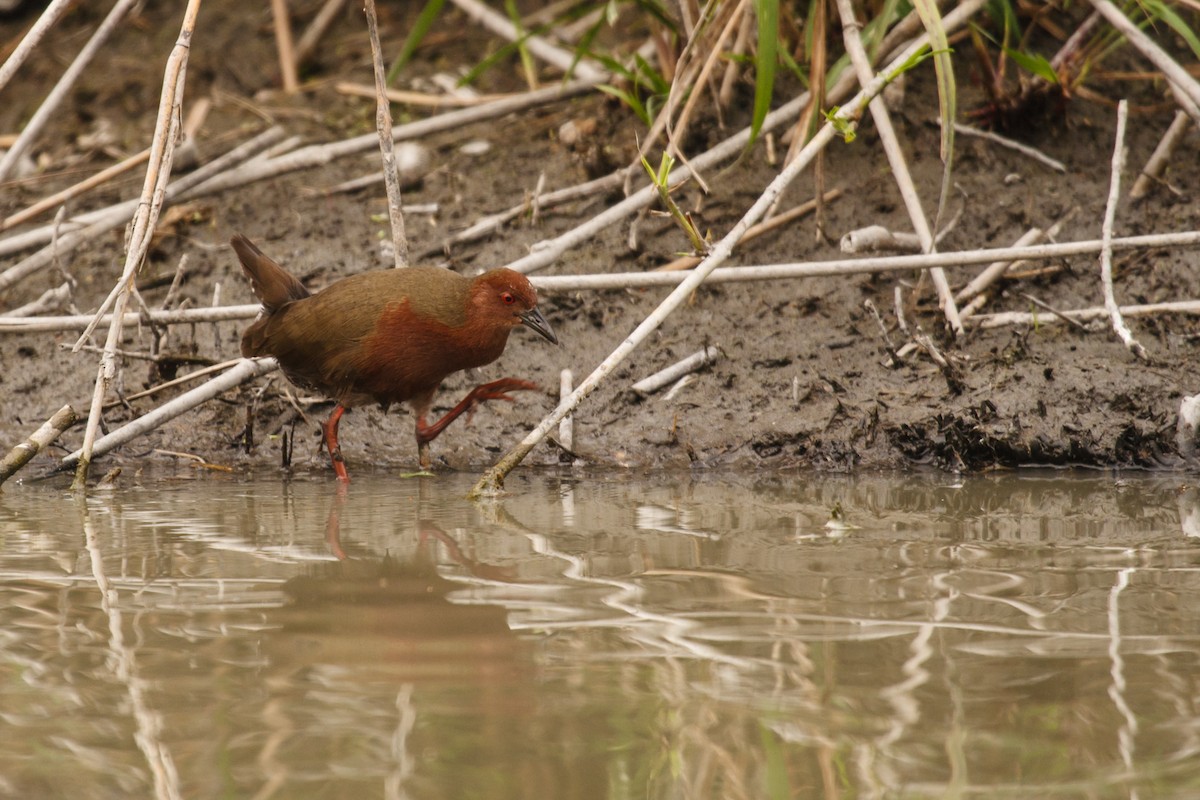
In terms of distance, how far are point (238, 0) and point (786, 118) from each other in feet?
13.0

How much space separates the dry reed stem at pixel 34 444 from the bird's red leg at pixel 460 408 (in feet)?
3.79

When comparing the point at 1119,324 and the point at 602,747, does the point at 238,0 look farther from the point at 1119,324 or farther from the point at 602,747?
the point at 602,747

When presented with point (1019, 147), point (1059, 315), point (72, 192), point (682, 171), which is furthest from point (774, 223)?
point (72, 192)

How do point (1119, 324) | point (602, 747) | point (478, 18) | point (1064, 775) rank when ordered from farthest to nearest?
1. point (478, 18)
2. point (1119, 324)
3. point (602, 747)
4. point (1064, 775)

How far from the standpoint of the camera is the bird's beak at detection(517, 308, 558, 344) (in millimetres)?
4531

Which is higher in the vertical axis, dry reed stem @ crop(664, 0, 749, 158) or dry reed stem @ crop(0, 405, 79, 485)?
dry reed stem @ crop(664, 0, 749, 158)

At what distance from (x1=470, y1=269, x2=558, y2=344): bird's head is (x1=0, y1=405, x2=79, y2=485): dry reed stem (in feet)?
4.49

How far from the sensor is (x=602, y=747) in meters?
1.83

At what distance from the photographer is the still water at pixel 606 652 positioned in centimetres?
175

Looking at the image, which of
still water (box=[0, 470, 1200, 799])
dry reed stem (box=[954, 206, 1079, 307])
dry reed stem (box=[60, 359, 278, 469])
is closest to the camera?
still water (box=[0, 470, 1200, 799])

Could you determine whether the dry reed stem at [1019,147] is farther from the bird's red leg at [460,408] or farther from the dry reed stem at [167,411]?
the dry reed stem at [167,411]

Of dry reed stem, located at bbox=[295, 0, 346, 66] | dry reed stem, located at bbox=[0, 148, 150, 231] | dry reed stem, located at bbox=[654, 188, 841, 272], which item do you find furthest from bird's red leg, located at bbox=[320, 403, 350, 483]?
dry reed stem, located at bbox=[295, 0, 346, 66]

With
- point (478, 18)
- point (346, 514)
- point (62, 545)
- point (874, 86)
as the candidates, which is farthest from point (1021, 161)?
point (62, 545)

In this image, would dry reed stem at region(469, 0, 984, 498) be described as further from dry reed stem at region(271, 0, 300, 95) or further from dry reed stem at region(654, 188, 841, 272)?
dry reed stem at region(271, 0, 300, 95)
